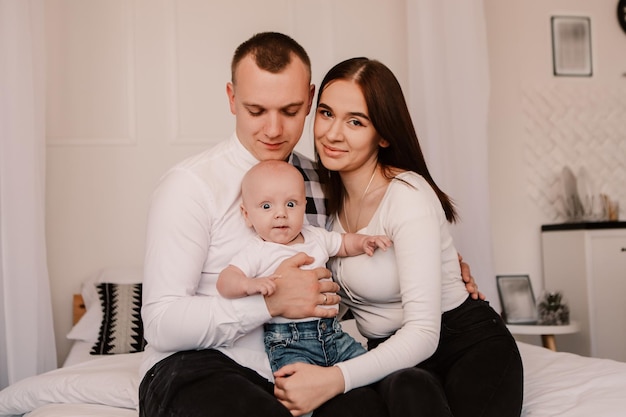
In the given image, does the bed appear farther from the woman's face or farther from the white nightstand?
the white nightstand

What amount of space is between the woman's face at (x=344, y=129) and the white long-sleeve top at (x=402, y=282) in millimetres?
139

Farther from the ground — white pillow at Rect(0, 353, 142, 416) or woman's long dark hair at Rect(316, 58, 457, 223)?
woman's long dark hair at Rect(316, 58, 457, 223)

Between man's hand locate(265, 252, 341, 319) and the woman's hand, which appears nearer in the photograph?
the woman's hand

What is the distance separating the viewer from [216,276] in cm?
168

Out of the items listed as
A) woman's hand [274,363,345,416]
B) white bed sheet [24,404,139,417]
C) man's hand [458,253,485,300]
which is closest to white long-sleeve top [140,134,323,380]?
woman's hand [274,363,345,416]

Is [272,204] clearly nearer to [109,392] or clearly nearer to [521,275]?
[109,392]

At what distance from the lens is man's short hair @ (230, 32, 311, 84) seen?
5.74ft

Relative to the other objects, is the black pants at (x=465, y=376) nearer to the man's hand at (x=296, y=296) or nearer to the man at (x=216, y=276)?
the man at (x=216, y=276)

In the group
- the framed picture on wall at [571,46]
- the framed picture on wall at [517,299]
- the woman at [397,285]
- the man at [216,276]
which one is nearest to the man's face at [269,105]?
the man at [216,276]

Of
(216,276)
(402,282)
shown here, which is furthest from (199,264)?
(402,282)

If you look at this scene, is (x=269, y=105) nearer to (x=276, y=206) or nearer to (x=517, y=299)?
(x=276, y=206)

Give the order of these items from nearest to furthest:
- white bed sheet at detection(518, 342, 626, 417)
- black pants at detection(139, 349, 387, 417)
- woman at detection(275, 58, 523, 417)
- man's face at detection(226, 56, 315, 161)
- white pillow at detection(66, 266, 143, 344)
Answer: black pants at detection(139, 349, 387, 417) < woman at detection(275, 58, 523, 417) < white bed sheet at detection(518, 342, 626, 417) < man's face at detection(226, 56, 315, 161) < white pillow at detection(66, 266, 143, 344)

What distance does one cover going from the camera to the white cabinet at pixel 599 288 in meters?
3.82

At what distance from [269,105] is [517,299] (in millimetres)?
2654
